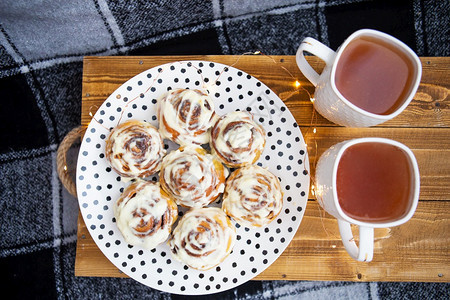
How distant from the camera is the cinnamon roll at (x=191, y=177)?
76 centimetres

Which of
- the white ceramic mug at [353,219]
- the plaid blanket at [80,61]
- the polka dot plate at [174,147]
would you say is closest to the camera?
the white ceramic mug at [353,219]

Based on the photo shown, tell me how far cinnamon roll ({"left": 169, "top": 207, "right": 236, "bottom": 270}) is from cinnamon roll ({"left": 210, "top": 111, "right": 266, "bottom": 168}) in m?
0.13

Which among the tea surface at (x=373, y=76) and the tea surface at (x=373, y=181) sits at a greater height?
the tea surface at (x=373, y=76)

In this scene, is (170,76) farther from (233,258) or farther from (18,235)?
(18,235)

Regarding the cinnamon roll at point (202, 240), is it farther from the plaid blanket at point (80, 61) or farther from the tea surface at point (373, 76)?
the plaid blanket at point (80, 61)

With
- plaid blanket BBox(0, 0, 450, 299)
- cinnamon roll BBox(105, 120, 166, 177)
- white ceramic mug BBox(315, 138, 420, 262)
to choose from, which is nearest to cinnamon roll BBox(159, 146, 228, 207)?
cinnamon roll BBox(105, 120, 166, 177)

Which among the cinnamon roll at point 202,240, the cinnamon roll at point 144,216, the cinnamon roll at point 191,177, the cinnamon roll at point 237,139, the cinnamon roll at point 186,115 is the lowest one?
the cinnamon roll at point 202,240

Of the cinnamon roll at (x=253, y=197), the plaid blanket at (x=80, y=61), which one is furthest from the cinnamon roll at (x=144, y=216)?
the plaid blanket at (x=80, y=61)

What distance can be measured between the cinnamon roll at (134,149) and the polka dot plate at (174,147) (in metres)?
0.06

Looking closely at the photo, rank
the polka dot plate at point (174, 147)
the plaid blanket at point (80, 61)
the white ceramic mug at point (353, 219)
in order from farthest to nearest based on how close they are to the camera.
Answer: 1. the plaid blanket at point (80, 61)
2. the polka dot plate at point (174, 147)
3. the white ceramic mug at point (353, 219)

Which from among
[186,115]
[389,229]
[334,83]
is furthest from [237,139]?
[389,229]

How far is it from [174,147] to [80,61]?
0.63 m

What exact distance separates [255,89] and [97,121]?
14.6 inches

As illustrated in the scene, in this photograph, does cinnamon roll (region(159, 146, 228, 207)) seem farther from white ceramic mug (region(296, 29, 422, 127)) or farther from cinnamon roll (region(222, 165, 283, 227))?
white ceramic mug (region(296, 29, 422, 127))
